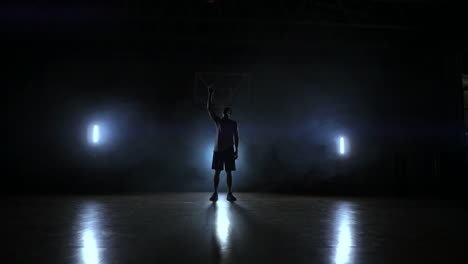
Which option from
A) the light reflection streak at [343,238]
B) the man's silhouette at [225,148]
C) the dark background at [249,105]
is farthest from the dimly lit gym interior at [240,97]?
the light reflection streak at [343,238]

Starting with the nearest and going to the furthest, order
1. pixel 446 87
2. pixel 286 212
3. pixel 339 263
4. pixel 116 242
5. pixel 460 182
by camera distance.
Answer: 1. pixel 339 263
2. pixel 116 242
3. pixel 286 212
4. pixel 460 182
5. pixel 446 87

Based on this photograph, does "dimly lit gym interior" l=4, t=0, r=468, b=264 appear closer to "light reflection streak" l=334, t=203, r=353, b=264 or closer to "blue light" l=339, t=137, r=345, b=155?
"blue light" l=339, t=137, r=345, b=155

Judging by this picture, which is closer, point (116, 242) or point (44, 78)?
point (116, 242)

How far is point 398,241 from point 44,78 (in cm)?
722

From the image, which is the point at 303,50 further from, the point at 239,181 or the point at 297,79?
the point at 239,181

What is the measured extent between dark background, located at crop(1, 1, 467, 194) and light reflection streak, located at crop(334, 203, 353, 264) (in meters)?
3.51

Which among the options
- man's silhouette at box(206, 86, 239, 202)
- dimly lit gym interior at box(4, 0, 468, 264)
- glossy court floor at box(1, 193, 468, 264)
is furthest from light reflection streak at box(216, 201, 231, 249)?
dimly lit gym interior at box(4, 0, 468, 264)

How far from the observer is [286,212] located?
3209mm

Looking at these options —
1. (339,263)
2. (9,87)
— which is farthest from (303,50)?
(9,87)

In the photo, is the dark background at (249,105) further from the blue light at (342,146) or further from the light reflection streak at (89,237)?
the light reflection streak at (89,237)

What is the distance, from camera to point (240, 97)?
6660 mm

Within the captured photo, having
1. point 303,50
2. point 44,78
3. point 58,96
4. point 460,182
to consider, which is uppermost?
point 303,50

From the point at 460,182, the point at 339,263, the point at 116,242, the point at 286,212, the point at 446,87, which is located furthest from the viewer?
the point at 446,87

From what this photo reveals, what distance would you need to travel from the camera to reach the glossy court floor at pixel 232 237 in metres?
1.52
